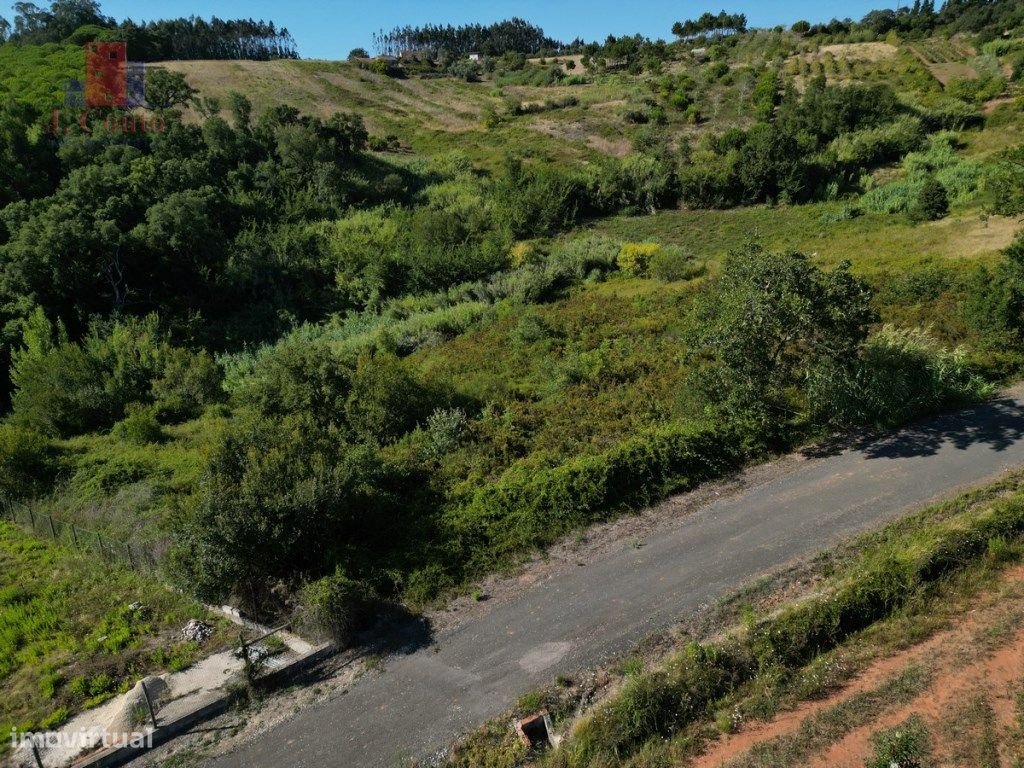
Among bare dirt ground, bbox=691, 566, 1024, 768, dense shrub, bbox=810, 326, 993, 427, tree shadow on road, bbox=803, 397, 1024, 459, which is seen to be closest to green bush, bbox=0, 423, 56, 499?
bare dirt ground, bbox=691, 566, 1024, 768

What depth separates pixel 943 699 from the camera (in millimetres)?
9672

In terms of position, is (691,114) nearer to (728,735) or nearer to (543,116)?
(543,116)

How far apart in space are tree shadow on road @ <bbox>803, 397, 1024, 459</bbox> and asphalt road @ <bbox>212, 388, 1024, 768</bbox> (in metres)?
0.05

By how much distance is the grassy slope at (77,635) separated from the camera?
1145 cm

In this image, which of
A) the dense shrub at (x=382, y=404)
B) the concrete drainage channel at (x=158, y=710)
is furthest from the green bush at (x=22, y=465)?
the concrete drainage channel at (x=158, y=710)

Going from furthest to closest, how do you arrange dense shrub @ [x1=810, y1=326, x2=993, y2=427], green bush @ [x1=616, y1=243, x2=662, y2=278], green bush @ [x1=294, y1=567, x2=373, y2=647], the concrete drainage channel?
green bush @ [x1=616, y1=243, x2=662, y2=278], dense shrub @ [x1=810, y1=326, x2=993, y2=427], green bush @ [x1=294, y1=567, x2=373, y2=647], the concrete drainage channel

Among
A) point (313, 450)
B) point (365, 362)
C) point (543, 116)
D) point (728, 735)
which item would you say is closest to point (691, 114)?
point (543, 116)

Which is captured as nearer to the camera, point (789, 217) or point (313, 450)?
point (313, 450)

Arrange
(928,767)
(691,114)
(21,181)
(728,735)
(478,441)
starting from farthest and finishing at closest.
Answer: (691,114)
(21,181)
(478,441)
(728,735)
(928,767)

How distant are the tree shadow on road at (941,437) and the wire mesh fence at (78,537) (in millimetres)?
16621

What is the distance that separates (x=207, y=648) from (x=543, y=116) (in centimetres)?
6747

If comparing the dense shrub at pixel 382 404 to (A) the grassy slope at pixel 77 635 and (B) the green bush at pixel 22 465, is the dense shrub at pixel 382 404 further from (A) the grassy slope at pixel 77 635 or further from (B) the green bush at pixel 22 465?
(B) the green bush at pixel 22 465

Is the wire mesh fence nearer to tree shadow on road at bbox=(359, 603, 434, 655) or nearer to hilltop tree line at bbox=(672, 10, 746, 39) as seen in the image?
tree shadow on road at bbox=(359, 603, 434, 655)

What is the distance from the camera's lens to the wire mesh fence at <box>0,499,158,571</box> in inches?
593
